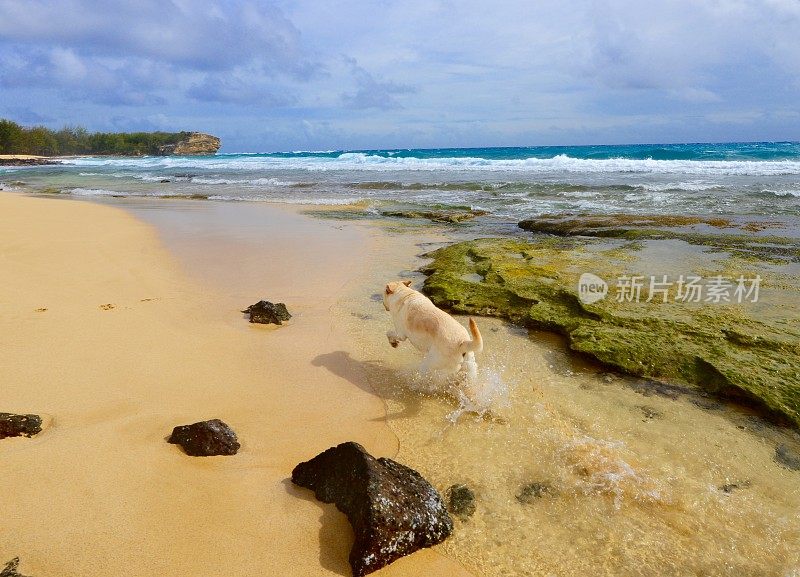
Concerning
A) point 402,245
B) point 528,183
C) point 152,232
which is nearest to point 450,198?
point 528,183

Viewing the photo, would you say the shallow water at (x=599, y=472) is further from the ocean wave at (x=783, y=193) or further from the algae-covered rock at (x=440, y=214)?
the ocean wave at (x=783, y=193)

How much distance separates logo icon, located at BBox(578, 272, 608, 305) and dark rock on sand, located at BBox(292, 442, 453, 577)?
3.82 metres

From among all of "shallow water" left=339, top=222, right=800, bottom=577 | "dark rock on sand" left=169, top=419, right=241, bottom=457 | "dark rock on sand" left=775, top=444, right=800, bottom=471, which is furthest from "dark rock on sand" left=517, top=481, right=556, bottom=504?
"dark rock on sand" left=169, top=419, right=241, bottom=457

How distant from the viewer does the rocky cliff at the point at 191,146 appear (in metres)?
100

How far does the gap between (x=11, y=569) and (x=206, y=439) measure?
115 centimetres

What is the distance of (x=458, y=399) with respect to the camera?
13.5 feet

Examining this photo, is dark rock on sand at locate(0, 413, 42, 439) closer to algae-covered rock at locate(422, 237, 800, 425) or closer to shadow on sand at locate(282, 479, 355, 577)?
shadow on sand at locate(282, 479, 355, 577)

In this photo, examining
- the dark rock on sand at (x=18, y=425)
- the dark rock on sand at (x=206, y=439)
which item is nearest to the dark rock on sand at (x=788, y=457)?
the dark rock on sand at (x=206, y=439)

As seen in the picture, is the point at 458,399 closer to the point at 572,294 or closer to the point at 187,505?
the point at 187,505

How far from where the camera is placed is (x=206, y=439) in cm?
323

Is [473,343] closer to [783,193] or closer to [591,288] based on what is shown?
[591,288]

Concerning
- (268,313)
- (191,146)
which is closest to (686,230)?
(268,313)

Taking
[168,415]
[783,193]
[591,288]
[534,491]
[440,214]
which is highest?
[783,193]

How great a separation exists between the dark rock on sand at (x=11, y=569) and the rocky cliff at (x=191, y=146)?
4334 inches
